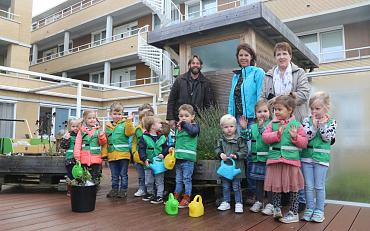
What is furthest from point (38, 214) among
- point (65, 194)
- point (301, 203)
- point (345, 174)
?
point (345, 174)

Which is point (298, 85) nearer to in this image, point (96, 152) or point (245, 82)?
point (245, 82)

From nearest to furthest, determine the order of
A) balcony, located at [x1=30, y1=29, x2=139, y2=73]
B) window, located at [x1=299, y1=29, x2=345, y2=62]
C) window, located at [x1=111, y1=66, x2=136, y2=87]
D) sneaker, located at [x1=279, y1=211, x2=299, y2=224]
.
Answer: sneaker, located at [x1=279, y1=211, x2=299, y2=224] < window, located at [x1=299, y1=29, x2=345, y2=62] < balcony, located at [x1=30, y1=29, x2=139, y2=73] < window, located at [x1=111, y1=66, x2=136, y2=87]

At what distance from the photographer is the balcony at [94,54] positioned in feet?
57.8

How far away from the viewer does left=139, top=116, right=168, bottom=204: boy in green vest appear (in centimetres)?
417

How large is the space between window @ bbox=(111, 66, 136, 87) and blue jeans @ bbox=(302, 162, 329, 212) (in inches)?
633

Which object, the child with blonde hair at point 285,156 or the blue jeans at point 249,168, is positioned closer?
the child with blonde hair at point 285,156

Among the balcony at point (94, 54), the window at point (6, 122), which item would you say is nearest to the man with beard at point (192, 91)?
the window at point (6, 122)

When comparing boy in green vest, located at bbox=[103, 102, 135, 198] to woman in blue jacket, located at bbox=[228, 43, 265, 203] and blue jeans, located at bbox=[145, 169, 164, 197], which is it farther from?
woman in blue jacket, located at bbox=[228, 43, 265, 203]

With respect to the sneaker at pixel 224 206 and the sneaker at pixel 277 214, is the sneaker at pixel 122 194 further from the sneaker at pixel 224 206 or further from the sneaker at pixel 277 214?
the sneaker at pixel 277 214

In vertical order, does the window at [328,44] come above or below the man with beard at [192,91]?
above

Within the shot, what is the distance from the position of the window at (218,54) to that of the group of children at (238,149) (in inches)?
64.6

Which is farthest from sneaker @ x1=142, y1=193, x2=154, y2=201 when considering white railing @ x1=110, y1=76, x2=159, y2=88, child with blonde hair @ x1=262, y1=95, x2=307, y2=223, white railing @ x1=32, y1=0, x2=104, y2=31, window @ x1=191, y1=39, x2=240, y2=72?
white railing @ x1=32, y1=0, x2=104, y2=31

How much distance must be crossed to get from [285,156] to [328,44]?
11.1 metres

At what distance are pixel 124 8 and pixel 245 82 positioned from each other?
1625 centimetres
